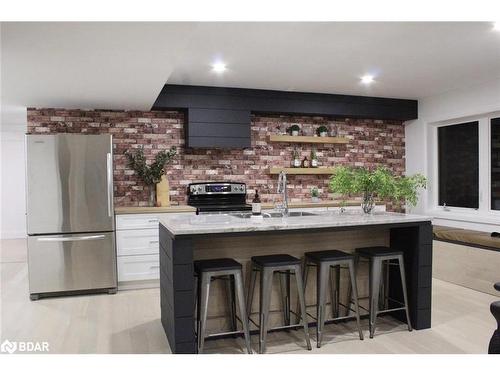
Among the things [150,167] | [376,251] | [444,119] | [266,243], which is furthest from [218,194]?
[444,119]

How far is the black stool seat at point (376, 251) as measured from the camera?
3152 mm

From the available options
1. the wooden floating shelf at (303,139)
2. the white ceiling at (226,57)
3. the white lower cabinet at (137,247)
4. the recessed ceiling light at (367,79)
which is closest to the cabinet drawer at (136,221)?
the white lower cabinet at (137,247)

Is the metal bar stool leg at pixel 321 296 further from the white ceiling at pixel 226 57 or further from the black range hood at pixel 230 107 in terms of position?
the black range hood at pixel 230 107

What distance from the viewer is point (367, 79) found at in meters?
4.79

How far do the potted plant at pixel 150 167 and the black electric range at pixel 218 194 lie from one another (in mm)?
446

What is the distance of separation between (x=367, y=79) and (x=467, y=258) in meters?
2.29

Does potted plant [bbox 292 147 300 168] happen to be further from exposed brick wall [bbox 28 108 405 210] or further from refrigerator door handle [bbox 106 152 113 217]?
refrigerator door handle [bbox 106 152 113 217]

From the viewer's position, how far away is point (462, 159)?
18.3 ft

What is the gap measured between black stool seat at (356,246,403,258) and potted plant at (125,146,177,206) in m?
2.70

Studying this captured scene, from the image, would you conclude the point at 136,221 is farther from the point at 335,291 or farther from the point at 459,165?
the point at 459,165

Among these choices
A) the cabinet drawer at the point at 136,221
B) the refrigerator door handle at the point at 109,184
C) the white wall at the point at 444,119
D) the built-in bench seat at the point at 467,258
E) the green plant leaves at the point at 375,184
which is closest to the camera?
the green plant leaves at the point at 375,184

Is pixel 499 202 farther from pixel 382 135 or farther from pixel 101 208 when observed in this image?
pixel 101 208
